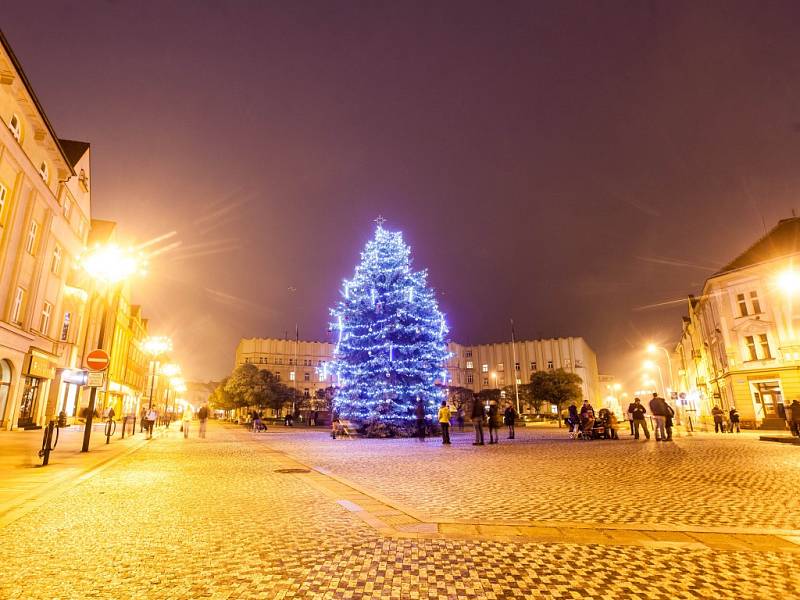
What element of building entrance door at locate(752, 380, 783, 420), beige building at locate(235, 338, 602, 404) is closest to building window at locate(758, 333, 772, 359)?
building entrance door at locate(752, 380, 783, 420)

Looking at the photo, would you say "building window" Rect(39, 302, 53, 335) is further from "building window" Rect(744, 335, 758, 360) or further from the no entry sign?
"building window" Rect(744, 335, 758, 360)

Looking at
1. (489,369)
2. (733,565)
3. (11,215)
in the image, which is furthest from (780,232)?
(489,369)

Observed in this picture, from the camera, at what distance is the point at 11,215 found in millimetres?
22547

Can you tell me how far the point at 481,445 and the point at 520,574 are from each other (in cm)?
1561

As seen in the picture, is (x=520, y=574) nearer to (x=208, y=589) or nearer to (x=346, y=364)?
(x=208, y=589)

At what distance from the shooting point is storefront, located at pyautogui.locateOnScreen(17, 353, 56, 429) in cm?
2583

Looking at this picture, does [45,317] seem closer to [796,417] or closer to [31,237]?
[31,237]

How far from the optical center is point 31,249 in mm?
25391

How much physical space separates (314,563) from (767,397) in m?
41.3

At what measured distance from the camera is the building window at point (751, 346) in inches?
1364

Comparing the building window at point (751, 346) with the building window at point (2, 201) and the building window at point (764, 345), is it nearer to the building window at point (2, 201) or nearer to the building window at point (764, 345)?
the building window at point (764, 345)

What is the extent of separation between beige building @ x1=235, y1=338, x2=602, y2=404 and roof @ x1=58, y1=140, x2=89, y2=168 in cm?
5916

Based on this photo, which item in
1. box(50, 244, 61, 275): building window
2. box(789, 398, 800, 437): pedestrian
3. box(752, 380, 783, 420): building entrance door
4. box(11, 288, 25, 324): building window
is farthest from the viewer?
box(752, 380, 783, 420): building entrance door

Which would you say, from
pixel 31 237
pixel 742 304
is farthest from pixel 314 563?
pixel 742 304
